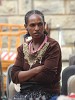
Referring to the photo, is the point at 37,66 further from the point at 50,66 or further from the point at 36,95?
the point at 36,95

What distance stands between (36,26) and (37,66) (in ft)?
1.13

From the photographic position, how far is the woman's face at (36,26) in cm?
367

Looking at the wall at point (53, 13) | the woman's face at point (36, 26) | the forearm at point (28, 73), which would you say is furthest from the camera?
the wall at point (53, 13)

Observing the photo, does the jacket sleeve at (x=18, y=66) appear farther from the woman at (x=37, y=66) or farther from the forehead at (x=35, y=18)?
the forehead at (x=35, y=18)

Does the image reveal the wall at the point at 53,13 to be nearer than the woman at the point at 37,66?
No

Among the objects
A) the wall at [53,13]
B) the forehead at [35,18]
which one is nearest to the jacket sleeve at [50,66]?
the forehead at [35,18]

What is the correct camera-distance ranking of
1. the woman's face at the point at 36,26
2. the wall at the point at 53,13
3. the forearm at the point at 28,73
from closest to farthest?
the forearm at the point at 28,73, the woman's face at the point at 36,26, the wall at the point at 53,13

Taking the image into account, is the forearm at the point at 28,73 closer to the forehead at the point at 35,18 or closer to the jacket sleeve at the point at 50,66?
the jacket sleeve at the point at 50,66

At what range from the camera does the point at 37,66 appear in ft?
11.9

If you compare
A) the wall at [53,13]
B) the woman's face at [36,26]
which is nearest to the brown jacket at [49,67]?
the woman's face at [36,26]

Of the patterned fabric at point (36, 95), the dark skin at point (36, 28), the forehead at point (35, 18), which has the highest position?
the forehead at point (35, 18)

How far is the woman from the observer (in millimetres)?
3582

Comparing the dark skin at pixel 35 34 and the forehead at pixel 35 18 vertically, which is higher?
the forehead at pixel 35 18

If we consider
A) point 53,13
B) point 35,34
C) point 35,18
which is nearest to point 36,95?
point 35,34
